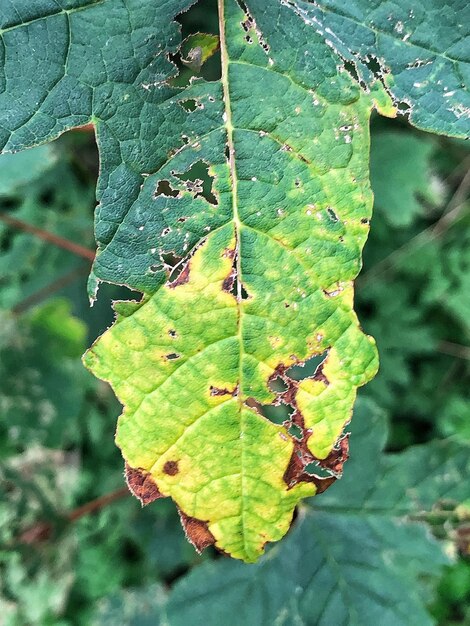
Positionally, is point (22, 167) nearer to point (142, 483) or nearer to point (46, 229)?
point (46, 229)

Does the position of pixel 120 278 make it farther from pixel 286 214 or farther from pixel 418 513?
pixel 418 513

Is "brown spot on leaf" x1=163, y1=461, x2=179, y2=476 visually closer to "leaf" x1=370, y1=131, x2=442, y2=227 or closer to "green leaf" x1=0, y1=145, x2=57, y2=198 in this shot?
"green leaf" x1=0, y1=145, x2=57, y2=198

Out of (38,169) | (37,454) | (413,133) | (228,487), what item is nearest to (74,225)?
(38,169)

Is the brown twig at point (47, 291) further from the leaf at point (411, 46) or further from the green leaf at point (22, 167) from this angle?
the leaf at point (411, 46)

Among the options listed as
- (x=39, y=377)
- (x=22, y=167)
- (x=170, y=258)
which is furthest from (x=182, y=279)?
(x=39, y=377)

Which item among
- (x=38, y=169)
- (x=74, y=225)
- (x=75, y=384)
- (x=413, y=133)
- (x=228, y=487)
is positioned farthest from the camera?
(x=413, y=133)

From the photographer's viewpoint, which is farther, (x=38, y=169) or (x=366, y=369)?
(x=38, y=169)
